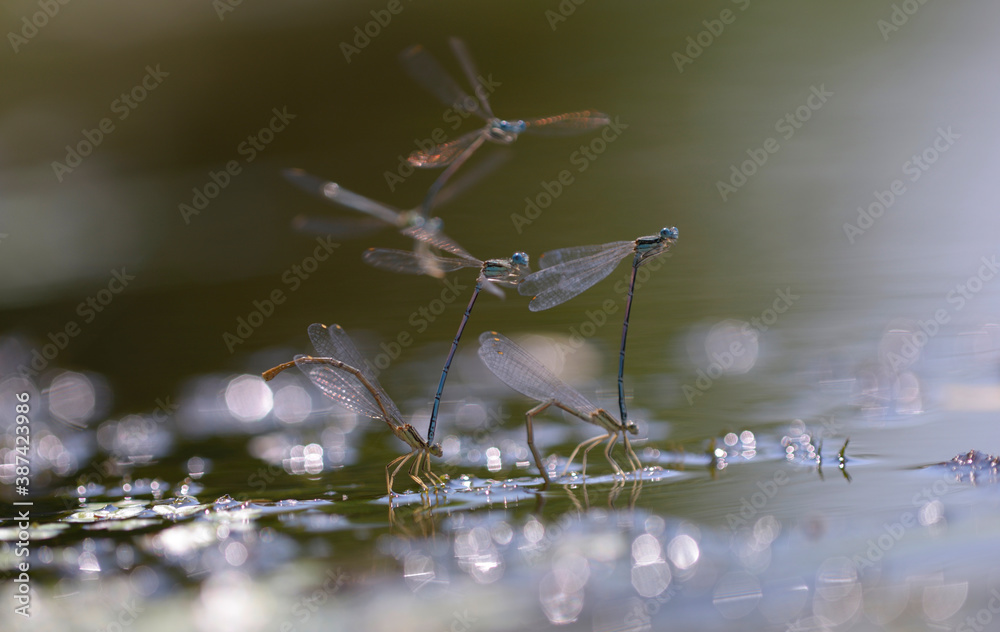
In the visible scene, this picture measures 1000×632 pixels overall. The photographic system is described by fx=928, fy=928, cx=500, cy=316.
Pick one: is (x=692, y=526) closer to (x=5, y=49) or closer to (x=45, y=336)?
(x=45, y=336)

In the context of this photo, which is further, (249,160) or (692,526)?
(249,160)

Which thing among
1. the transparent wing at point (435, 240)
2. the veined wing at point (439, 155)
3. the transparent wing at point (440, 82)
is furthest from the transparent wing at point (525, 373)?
the transparent wing at point (440, 82)

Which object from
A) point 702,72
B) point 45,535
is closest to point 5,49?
point 702,72

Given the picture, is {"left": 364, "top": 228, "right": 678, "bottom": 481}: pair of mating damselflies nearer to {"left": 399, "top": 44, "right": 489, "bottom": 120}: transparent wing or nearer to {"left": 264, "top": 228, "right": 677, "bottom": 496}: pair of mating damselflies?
{"left": 264, "top": 228, "right": 677, "bottom": 496}: pair of mating damselflies

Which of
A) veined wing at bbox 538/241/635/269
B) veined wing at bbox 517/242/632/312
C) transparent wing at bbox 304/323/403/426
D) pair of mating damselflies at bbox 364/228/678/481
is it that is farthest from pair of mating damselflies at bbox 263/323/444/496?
veined wing at bbox 538/241/635/269

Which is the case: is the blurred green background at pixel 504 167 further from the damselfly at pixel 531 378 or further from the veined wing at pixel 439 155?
the veined wing at pixel 439 155

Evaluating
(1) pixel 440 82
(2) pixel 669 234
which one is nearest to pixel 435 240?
(2) pixel 669 234

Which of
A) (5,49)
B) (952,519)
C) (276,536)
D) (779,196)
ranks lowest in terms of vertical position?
(952,519)
